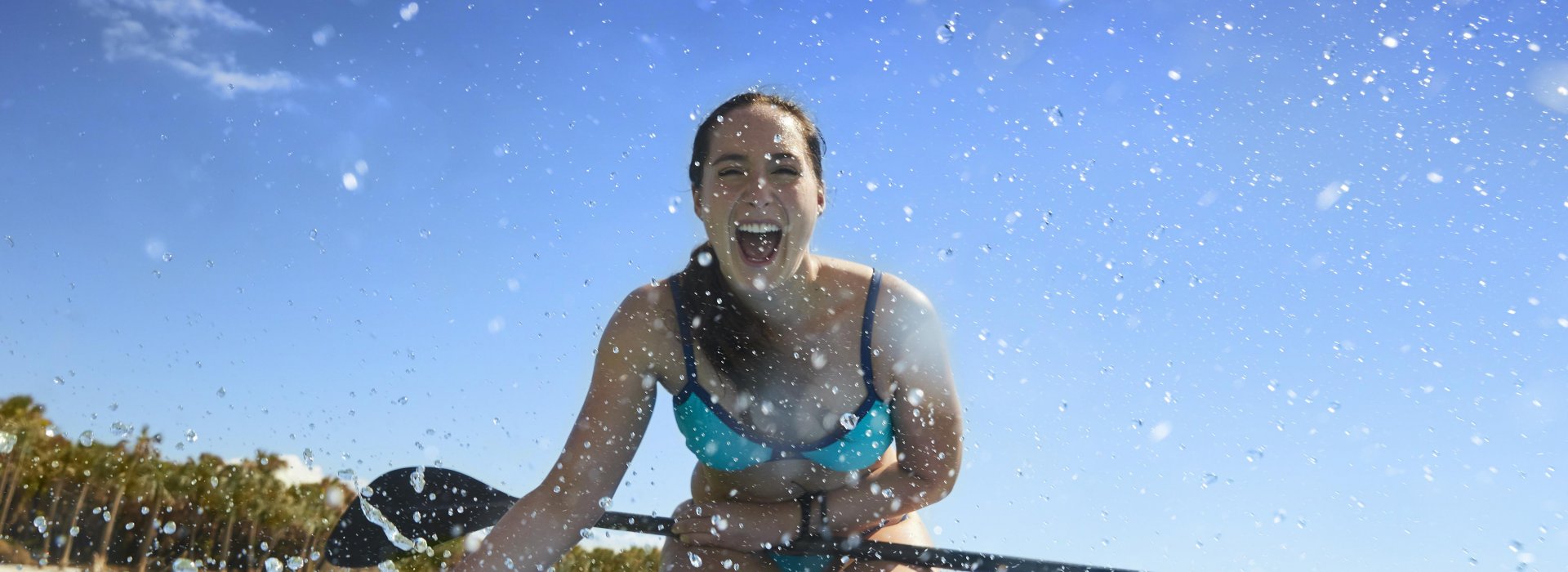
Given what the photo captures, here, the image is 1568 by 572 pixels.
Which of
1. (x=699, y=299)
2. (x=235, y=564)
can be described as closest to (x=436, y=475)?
(x=699, y=299)

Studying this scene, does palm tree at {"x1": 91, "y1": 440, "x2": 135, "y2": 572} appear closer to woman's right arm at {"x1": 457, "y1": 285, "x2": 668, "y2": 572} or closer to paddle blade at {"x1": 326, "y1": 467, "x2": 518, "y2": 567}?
paddle blade at {"x1": 326, "y1": 467, "x2": 518, "y2": 567}

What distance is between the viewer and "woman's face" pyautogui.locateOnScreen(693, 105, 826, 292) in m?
3.83

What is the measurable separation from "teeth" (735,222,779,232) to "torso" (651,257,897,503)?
1.31 feet

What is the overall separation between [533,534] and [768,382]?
1.06 metres

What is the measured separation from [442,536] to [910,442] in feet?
7.53

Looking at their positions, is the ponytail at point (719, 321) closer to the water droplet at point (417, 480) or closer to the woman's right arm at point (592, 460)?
the woman's right arm at point (592, 460)

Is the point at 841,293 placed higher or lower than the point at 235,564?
lower

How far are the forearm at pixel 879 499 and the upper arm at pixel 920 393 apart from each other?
1.0 inches

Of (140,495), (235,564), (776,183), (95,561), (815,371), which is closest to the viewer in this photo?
(776,183)

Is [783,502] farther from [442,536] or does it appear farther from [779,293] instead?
[442,536]

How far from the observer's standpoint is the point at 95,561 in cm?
5028

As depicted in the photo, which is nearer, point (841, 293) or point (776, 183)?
point (776, 183)

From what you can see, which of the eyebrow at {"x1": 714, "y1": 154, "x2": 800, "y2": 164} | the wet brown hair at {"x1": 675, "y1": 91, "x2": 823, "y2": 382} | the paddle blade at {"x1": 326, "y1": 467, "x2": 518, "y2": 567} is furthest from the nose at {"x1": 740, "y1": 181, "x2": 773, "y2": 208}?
the paddle blade at {"x1": 326, "y1": 467, "x2": 518, "y2": 567}

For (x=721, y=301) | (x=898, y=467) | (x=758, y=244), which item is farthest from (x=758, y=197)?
(x=898, y=467)
